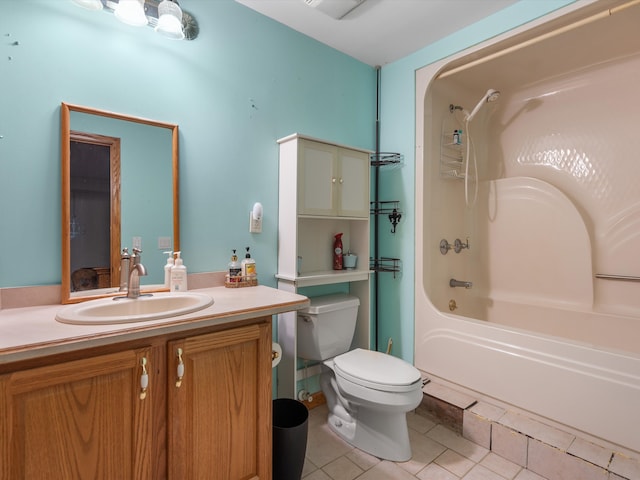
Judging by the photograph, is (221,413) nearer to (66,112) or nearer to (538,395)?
(66,112)

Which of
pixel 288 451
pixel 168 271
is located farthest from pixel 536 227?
pixel 168 271

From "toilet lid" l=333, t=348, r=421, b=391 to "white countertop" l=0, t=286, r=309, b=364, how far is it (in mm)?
567

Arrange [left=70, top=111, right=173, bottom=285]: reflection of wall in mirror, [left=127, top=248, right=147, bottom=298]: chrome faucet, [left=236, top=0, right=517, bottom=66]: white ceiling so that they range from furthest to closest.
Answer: [left=236, top=0, right=517, bottom=66]: white ceiling, [left=70, top=111, right=173, bottom=285]: reflection of wall in mirror, [left=127, top=248, right=147, bottom=298]: chrome faucet

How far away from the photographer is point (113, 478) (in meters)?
1.04

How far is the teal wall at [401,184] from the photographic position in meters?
2.39

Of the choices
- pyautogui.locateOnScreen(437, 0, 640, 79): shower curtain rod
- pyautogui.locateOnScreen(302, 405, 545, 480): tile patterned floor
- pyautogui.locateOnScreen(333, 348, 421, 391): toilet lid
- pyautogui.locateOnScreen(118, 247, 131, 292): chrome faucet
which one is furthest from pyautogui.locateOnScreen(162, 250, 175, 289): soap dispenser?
pyautogui.locateOnScreen(437, 0, 640, 79): shower curtain rod

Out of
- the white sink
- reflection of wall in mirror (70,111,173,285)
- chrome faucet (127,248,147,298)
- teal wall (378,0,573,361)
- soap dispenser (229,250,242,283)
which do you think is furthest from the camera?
teal wall (378,0,573,361)

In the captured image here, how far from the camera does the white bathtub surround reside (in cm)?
144

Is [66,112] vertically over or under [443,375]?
over

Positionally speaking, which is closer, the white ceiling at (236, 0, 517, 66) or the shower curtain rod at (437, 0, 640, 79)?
the shower curtain rod at (437, 0, 640, 79)

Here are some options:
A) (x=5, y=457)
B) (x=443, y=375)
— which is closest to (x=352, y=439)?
(x=443, y=375)

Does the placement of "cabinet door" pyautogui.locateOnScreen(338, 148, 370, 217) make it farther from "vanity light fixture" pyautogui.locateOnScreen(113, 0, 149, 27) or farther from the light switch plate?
"vanity light fixture" pyautogui.locateOnScreen(113, 0, 149, 27)

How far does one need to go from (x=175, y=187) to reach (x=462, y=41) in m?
2.01

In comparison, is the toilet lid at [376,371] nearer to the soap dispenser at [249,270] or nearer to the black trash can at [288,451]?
the black trash can at [288,451]
